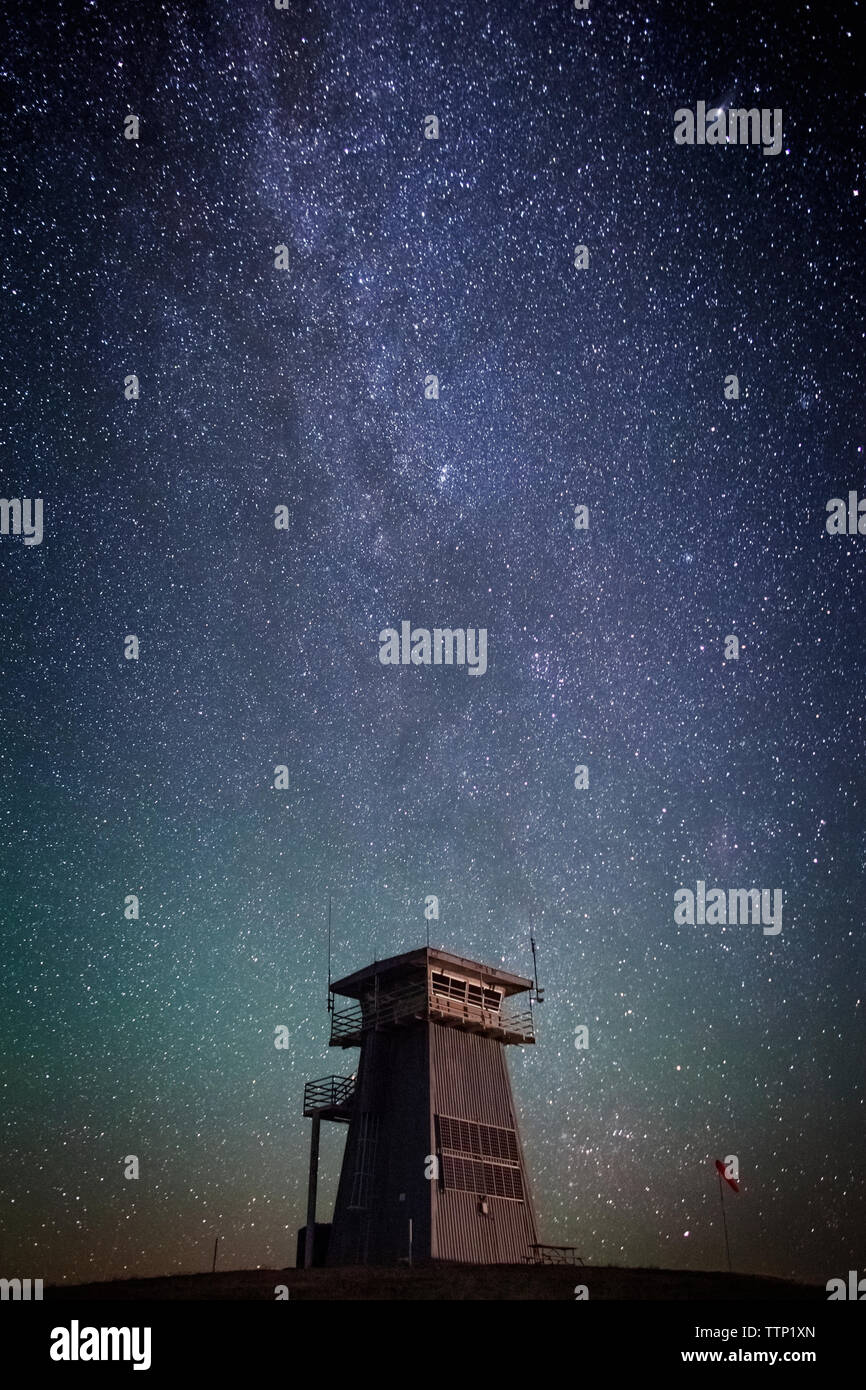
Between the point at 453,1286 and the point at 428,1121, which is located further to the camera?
the point at 428,1121

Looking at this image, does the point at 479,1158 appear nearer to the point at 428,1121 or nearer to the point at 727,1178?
the point at 428,1121

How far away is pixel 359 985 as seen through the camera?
3997cm

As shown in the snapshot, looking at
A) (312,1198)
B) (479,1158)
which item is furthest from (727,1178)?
(312,1198)

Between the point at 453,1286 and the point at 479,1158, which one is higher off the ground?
the point at 479,1158

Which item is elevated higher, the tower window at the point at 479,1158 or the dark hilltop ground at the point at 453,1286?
the tower window at the point at 479,1158

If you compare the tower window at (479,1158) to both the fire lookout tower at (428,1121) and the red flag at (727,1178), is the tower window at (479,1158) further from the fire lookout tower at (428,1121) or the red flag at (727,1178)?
the red flag at (727,1178)

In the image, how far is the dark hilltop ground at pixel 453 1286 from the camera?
88.6 ft

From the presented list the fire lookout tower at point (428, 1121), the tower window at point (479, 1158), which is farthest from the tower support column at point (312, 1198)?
the tower window at point (479, 1158)

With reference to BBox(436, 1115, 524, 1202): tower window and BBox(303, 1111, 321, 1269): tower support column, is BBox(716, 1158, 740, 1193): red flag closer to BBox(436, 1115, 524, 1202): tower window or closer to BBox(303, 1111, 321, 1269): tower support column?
BBox(436, 1115, 524, 1202): tower window

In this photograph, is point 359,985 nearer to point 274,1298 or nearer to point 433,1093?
point 433,1093

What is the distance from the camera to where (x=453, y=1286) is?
27.6 metres

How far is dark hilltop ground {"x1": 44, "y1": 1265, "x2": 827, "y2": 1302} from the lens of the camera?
27.0m

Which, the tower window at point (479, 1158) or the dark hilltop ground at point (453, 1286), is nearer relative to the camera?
the dark hilltop ground at point (453, 1286)
